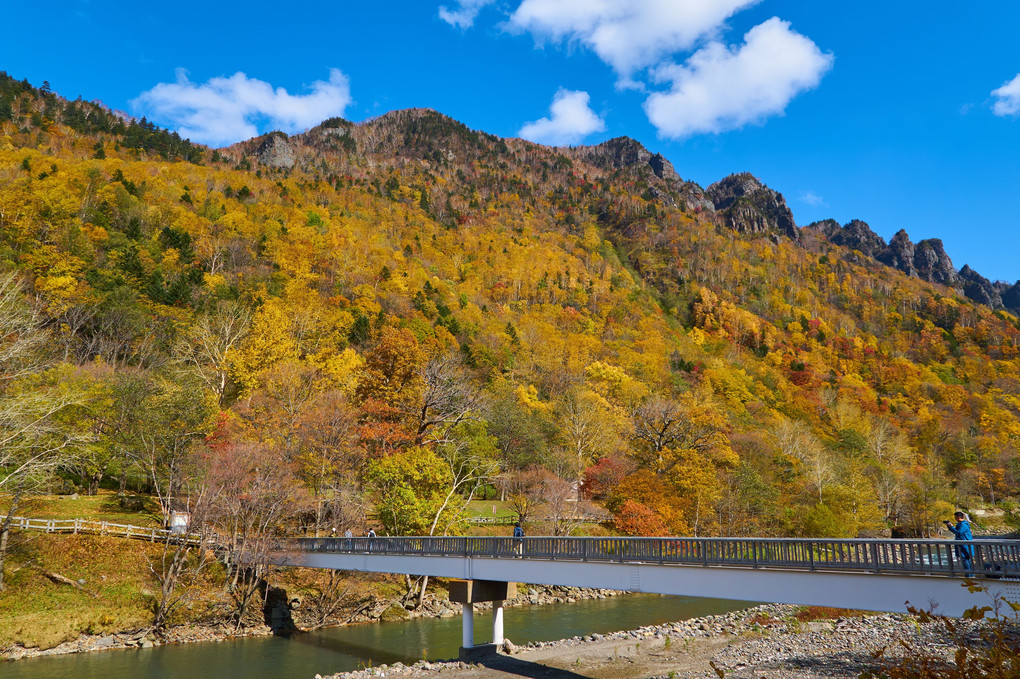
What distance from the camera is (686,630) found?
25.5 meters

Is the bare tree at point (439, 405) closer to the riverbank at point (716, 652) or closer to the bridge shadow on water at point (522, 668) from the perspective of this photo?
the riverbank at point (716, 652)

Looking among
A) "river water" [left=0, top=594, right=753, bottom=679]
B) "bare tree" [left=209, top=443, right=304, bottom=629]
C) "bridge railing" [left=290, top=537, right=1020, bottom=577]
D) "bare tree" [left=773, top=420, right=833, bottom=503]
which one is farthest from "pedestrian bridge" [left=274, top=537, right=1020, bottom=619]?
"bare tree" [left=773, top=420, right=833, bottom=503]

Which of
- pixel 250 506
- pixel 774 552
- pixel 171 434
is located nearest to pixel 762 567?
pixel 774 552

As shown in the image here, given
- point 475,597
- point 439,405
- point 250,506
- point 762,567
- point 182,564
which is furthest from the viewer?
Answer: point 439,405

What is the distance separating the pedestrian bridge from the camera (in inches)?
438

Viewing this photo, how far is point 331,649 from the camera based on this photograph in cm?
2322

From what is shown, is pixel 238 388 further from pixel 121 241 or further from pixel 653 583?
pixel 653 583

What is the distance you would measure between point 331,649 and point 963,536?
21.0m

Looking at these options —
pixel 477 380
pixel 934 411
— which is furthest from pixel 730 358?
pixel 477 380

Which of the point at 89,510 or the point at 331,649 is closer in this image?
the point at 331,649

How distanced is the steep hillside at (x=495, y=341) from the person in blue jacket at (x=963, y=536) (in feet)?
83.6

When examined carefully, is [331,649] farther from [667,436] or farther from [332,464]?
[667,436]

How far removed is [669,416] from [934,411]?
2709 inches

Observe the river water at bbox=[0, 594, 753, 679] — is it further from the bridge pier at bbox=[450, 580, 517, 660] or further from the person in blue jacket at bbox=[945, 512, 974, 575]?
the person in blue jacket at bbox=[945, 512, 974, 575]
